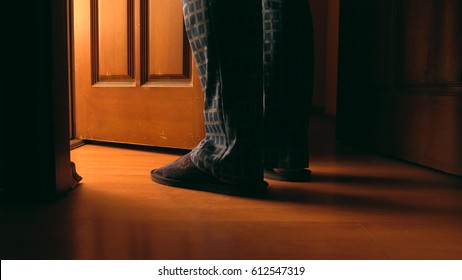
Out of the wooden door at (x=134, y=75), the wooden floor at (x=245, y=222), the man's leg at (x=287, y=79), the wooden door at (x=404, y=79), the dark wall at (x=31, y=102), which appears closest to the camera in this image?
the wooden floor at (x=245, y=222)

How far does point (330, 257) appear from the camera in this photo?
0.55m

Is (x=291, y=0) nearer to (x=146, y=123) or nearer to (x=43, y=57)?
(x=43, y=57)

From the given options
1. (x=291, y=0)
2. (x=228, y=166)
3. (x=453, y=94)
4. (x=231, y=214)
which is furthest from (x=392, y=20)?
(x=231, y=214)

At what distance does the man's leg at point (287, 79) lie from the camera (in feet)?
3.21

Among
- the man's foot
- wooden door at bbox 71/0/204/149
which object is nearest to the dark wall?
the man's foot

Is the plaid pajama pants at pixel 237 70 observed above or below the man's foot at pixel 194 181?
above

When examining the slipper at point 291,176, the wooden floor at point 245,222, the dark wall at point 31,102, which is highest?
the dark wall at point 31,102

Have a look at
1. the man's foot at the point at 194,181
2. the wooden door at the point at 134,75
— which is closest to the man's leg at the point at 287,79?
the man's foot at the point at 194,181

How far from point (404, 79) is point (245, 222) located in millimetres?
909

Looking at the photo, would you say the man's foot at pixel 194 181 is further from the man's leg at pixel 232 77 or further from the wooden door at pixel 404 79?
the wooden door at pixel 404 79

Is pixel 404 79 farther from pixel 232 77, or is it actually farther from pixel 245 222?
pixel 245 222

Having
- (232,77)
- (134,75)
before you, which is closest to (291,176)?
(232,77)

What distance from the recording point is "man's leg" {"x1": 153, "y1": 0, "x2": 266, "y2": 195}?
0.78 metres
